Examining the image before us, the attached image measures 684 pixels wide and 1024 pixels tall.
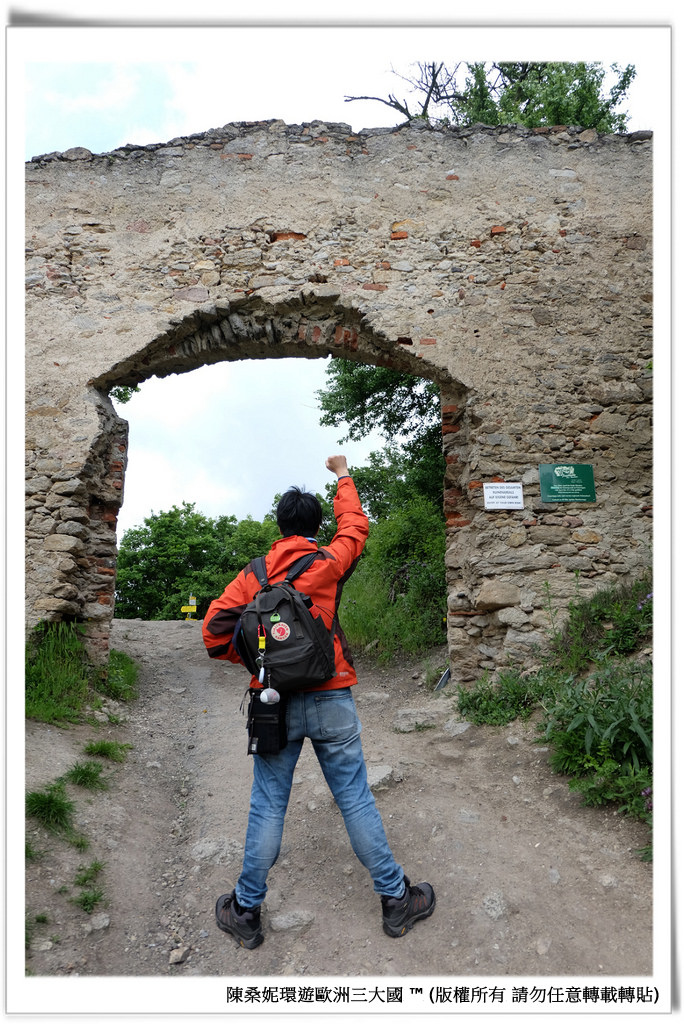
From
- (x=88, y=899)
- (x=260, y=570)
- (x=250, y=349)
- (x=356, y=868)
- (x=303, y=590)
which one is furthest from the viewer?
(x=250, y=349)

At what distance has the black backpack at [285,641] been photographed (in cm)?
234

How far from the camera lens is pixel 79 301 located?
17.8 ft

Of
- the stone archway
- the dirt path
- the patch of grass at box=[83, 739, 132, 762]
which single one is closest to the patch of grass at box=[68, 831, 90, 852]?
the dirt path

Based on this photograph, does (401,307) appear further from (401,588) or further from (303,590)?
(303,590)

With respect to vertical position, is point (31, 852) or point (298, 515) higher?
point (298, 515)

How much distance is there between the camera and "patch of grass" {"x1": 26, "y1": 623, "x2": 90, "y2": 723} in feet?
14.1

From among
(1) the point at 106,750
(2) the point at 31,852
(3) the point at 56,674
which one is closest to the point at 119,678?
(3) the point at 56,674

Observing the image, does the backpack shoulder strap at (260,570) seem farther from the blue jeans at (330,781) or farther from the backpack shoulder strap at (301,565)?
the blue jeans at (330,781)

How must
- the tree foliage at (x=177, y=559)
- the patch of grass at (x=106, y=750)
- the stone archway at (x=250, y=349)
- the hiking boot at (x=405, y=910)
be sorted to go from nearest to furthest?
the hiking boot at (x=405, y=910)
the patch of grass at (x=106, y=750)
the stone archway at (x=250, y=349)
the tree foliage at (x=177, y=559)

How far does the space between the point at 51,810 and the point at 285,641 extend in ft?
5.92

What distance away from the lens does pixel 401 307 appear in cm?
533

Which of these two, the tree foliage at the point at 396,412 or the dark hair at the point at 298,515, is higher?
the tree foliage at the point at 396,412

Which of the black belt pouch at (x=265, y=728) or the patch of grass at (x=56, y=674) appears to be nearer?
the black belt pouch at (x=265, y=728)

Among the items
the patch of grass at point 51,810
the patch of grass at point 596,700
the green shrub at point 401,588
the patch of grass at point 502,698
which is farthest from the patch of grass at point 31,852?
the green shrub at point 401,588
